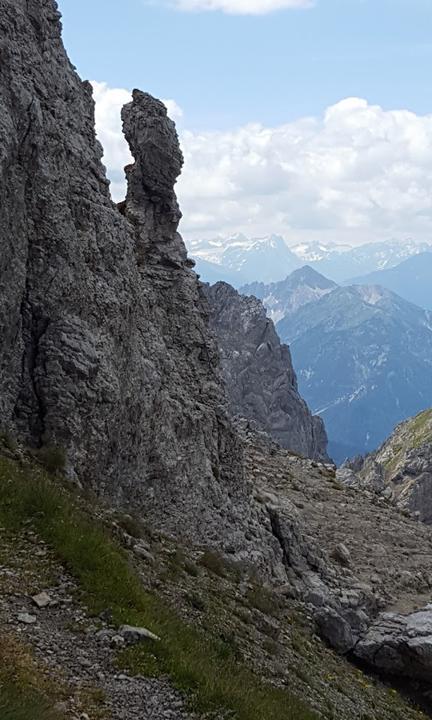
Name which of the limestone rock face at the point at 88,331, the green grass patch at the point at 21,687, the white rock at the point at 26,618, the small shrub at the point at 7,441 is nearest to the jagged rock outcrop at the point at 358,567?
the limestone rock face at the point at 88,331

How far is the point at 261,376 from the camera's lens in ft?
579

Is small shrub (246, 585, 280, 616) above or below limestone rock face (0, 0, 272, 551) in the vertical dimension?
below

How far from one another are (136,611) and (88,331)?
9889 mm

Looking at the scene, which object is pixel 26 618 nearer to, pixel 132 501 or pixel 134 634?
pixel 134 634

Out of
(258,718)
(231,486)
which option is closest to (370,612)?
(231,486)

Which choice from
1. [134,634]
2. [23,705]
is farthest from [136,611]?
[23,705]

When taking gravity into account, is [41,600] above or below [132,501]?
below

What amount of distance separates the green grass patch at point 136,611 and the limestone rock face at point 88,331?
13.0 feet

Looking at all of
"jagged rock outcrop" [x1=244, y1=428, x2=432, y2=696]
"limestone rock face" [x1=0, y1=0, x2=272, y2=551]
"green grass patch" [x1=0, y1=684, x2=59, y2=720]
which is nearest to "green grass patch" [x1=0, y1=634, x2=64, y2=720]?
"green grass patch" [x1=0, y1=684, x2=59, y2=720]

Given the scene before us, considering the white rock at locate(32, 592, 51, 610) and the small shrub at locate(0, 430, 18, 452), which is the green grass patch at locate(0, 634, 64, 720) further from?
the small shrub at locate(0, 430, 18, 452)

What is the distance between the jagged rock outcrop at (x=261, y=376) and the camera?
164625 mm

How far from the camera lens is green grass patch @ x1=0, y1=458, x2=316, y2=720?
1167 cm

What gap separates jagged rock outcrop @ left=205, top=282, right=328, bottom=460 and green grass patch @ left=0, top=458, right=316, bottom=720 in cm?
14049

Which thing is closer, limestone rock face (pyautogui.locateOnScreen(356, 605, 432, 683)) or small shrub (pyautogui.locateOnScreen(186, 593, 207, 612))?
small shrub (pyautogui.locateOnScreen(186, 593, 207, 612))
